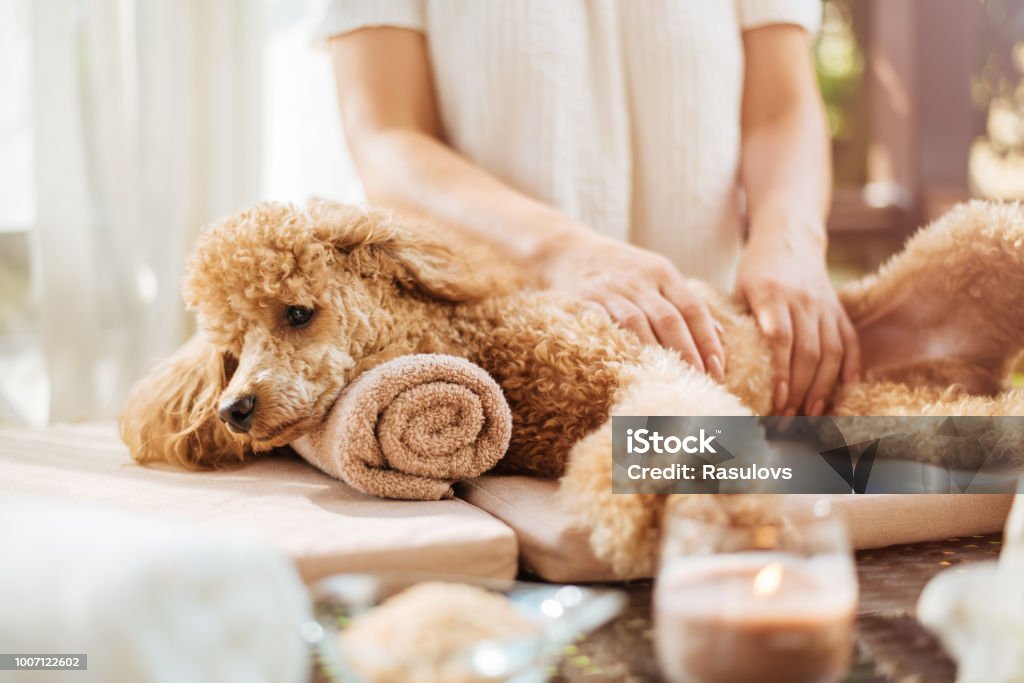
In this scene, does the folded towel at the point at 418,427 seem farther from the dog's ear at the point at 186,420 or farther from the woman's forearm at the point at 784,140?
the woman's forearm at the point at 784,140

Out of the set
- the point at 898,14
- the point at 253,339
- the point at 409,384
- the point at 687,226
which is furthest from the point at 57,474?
the point at 898,14

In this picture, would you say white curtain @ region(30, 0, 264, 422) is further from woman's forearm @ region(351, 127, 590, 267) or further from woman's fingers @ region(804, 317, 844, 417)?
woman's fingers @ region(804, 317, 844, 417)

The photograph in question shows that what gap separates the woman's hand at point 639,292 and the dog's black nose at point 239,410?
1.31ft

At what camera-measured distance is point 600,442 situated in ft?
2.72

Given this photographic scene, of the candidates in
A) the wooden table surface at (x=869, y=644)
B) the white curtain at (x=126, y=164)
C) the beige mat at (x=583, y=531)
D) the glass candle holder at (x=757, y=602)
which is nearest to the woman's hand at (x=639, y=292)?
the beige mat at (x=583, y=531)

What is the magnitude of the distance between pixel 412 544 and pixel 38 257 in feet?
3.59

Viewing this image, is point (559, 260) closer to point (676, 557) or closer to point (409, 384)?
point (409, 384)

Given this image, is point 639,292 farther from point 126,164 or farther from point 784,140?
point 126,164

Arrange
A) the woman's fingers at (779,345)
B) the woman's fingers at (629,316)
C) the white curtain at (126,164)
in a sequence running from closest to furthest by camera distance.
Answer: the woman's fingers at (629,316), the woman's fingers at (779,345), the white curtain at (126,164)

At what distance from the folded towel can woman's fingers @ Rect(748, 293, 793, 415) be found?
42cm

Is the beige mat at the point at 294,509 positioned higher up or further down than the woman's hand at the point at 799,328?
further down

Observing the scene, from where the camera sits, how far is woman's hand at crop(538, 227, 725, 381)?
40.1 inches

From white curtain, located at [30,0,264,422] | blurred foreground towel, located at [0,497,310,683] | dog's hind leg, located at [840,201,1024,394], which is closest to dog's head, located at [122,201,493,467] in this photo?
blurred foreground towel, located at [0,497,310,683]

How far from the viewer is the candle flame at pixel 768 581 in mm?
505
